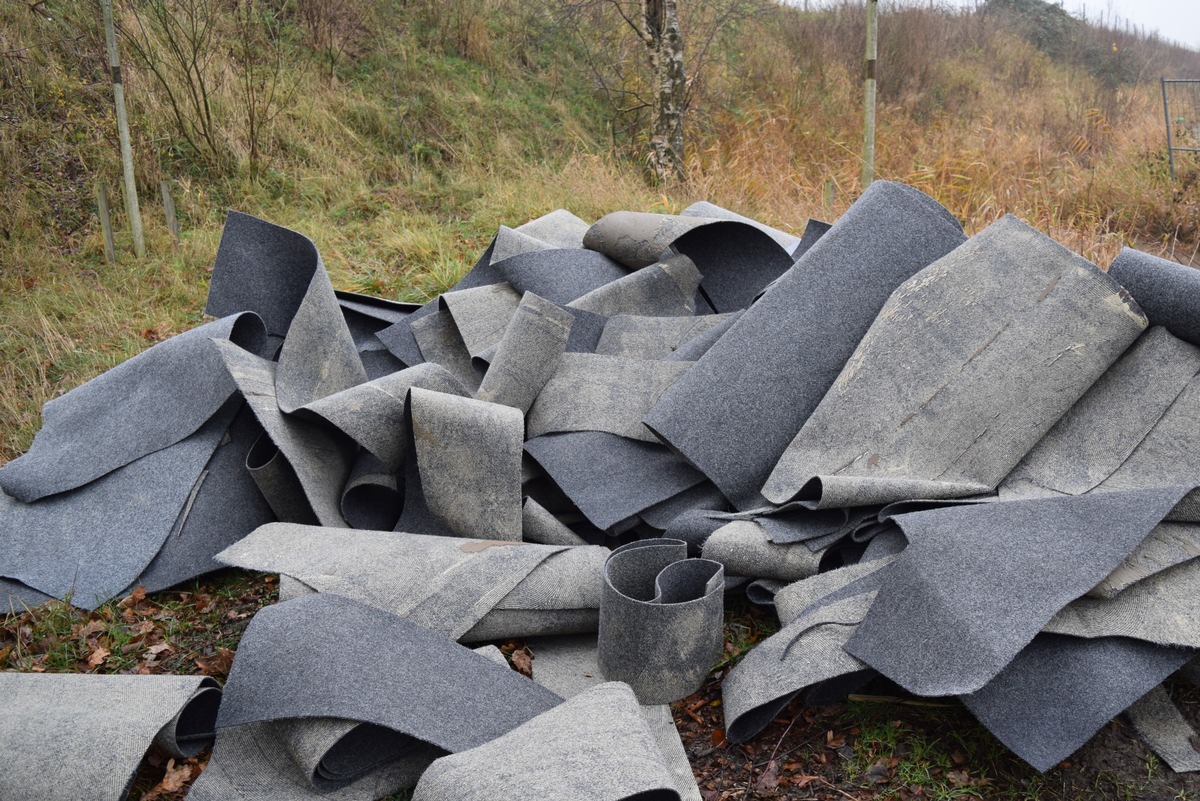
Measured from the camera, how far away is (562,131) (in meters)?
10.4

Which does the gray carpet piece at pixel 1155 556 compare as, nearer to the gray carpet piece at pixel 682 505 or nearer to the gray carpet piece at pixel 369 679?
the gray carpet piece at pixel 682 505

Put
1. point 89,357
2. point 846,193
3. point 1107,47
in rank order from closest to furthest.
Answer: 1. point 89,357
2. point 846,193
3. point 1107,47

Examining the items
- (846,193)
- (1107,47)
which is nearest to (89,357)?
(846,193)

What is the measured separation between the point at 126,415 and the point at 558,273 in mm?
1722

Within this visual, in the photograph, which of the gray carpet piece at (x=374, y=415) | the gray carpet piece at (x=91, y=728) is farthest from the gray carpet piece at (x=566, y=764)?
the gray carpet piece at (x=374, y=415)

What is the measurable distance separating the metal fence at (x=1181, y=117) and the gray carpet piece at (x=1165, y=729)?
8.41 metres

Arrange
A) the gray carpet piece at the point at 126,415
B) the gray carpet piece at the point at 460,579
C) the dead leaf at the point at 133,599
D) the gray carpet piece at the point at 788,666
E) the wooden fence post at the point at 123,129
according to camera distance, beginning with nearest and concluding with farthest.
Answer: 1. the gray carpet piece at the point at 788,666
2. the gray carpet piece at the point at 460,579
3. the dead leaf at the point at 133,599
4. the gray carpet piece at the point at 126,415
5. the wooden fence post at the point at 123,129

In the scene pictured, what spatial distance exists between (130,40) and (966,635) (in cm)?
872

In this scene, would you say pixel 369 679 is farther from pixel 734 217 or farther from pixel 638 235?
pixel 734 217

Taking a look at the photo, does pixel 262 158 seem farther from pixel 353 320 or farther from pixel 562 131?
pixel 353 320

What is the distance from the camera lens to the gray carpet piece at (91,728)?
1907mm

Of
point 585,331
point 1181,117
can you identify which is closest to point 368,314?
point 585,331

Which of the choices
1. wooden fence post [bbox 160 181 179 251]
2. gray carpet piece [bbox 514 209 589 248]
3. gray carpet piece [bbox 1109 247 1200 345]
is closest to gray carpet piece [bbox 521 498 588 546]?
gray carpet piece [bbox 1109 247 1200 345]

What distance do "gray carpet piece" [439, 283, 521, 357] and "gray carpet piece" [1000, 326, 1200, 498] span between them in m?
1.93
